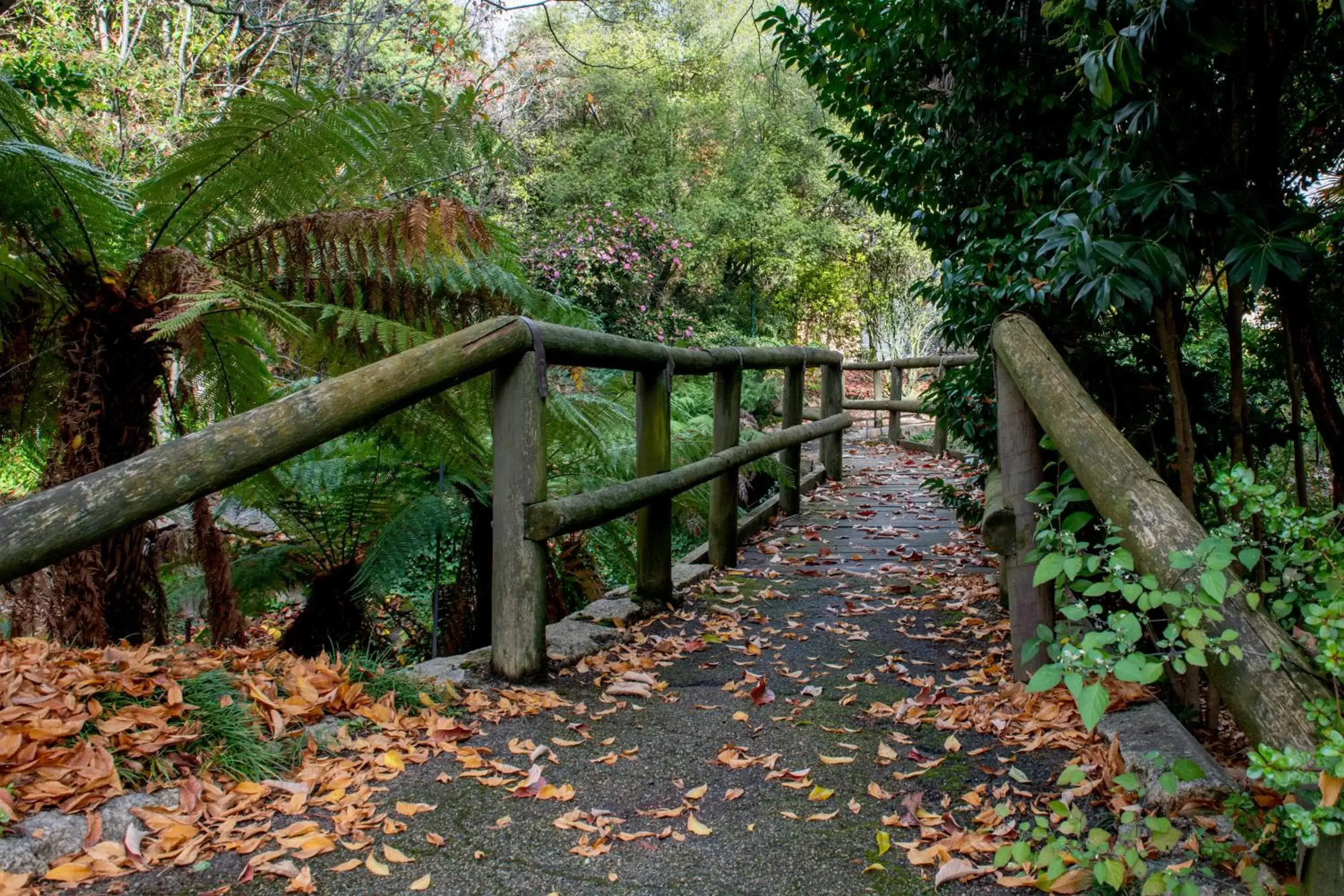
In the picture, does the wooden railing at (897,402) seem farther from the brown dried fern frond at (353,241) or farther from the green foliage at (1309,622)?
the green foliage at (1309,622)

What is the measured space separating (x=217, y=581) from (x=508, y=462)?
1095 millimetres

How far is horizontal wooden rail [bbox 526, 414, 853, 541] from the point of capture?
8.68ft

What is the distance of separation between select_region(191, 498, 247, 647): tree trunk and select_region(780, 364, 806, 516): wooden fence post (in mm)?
3343

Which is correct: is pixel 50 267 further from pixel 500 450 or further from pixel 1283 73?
pixel 1283 73

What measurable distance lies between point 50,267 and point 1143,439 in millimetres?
3302

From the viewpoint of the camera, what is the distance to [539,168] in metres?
15.0

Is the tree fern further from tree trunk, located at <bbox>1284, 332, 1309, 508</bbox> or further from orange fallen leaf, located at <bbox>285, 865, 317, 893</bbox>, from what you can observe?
tree trunk, located at <bbox>1284, 332, 1309, 508</bbox>

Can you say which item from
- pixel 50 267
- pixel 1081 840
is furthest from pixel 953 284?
pixel 50 267

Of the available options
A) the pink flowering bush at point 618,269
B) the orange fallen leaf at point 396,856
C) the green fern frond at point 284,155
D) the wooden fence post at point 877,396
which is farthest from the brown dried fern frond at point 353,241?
the wooden fence post at point 877,396

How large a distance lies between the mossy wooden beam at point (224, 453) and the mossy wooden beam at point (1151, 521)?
1.42m

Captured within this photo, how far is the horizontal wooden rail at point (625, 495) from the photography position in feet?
8.68

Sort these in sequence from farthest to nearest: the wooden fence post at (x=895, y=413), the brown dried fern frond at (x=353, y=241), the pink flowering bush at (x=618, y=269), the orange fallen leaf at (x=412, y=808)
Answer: the pink flowering bush at (x=618, y=269) < the wooden fence post at (x=895, y=413) < the brown dried fern frond at (x=353, y=241) < the orange fallen leaf at (x=412, y=808)

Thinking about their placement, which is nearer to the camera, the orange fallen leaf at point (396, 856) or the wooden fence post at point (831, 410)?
the orange fallen leaf at point (396, 856)

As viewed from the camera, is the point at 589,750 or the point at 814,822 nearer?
the point at 814,822
